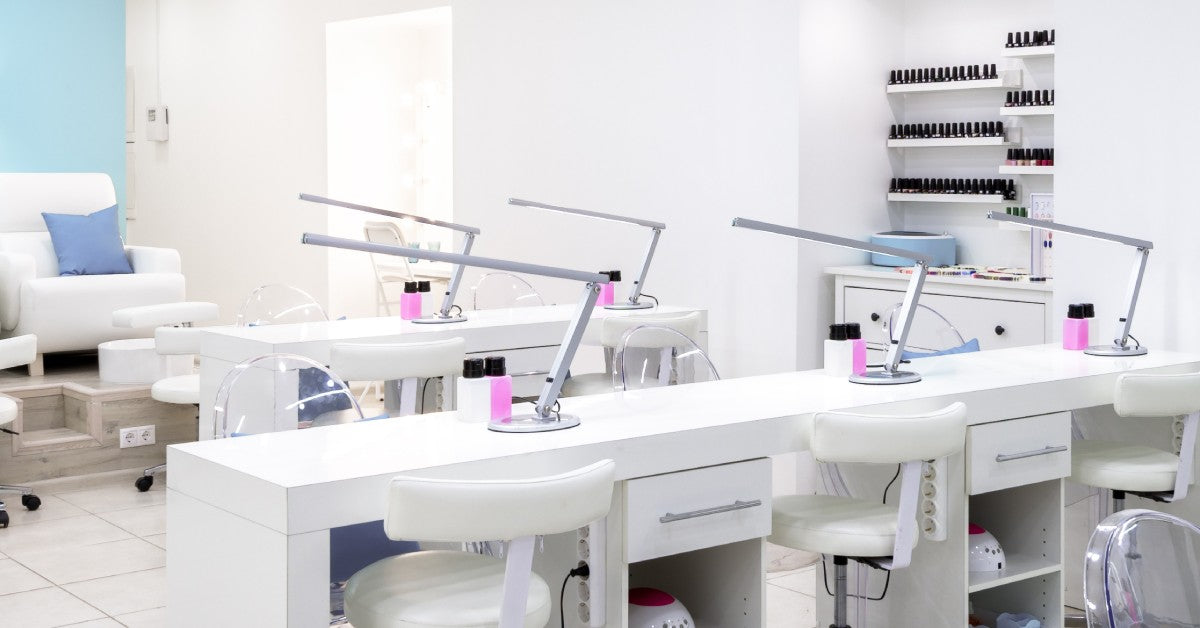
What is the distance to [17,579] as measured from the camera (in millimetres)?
4102

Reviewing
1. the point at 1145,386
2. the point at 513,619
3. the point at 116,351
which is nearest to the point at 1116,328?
the point at 1145,386

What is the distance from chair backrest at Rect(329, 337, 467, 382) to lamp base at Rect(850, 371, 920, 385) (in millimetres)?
1159

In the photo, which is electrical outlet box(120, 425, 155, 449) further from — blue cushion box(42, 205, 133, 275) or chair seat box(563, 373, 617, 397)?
chair seat box(563, 373, 617, 397)

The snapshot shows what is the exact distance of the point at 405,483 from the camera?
79.9 inches

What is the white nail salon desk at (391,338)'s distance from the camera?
4031 mm

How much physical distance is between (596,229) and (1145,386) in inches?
153

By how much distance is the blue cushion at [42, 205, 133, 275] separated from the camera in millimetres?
6852

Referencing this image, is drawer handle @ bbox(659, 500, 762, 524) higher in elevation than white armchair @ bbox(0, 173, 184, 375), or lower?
lower

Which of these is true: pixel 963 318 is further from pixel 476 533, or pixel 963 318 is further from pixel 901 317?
pixel 476 533

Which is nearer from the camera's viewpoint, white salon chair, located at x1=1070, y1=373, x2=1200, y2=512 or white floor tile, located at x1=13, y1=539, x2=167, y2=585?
white salon chair, located at x1=1070, y1=373, x2=1200, y2=512

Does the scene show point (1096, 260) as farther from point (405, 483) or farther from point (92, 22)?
Result: point (92, 22)

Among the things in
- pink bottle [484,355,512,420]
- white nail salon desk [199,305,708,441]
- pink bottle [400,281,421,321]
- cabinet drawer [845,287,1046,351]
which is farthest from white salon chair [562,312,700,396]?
pink bottle [484,355,512,420]

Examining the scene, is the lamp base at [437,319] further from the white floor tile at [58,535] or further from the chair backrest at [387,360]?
the white floor tile at [58,535]

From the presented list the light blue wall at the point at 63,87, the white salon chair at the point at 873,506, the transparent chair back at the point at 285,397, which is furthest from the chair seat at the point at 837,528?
the light blue wall at the point at 63,87
